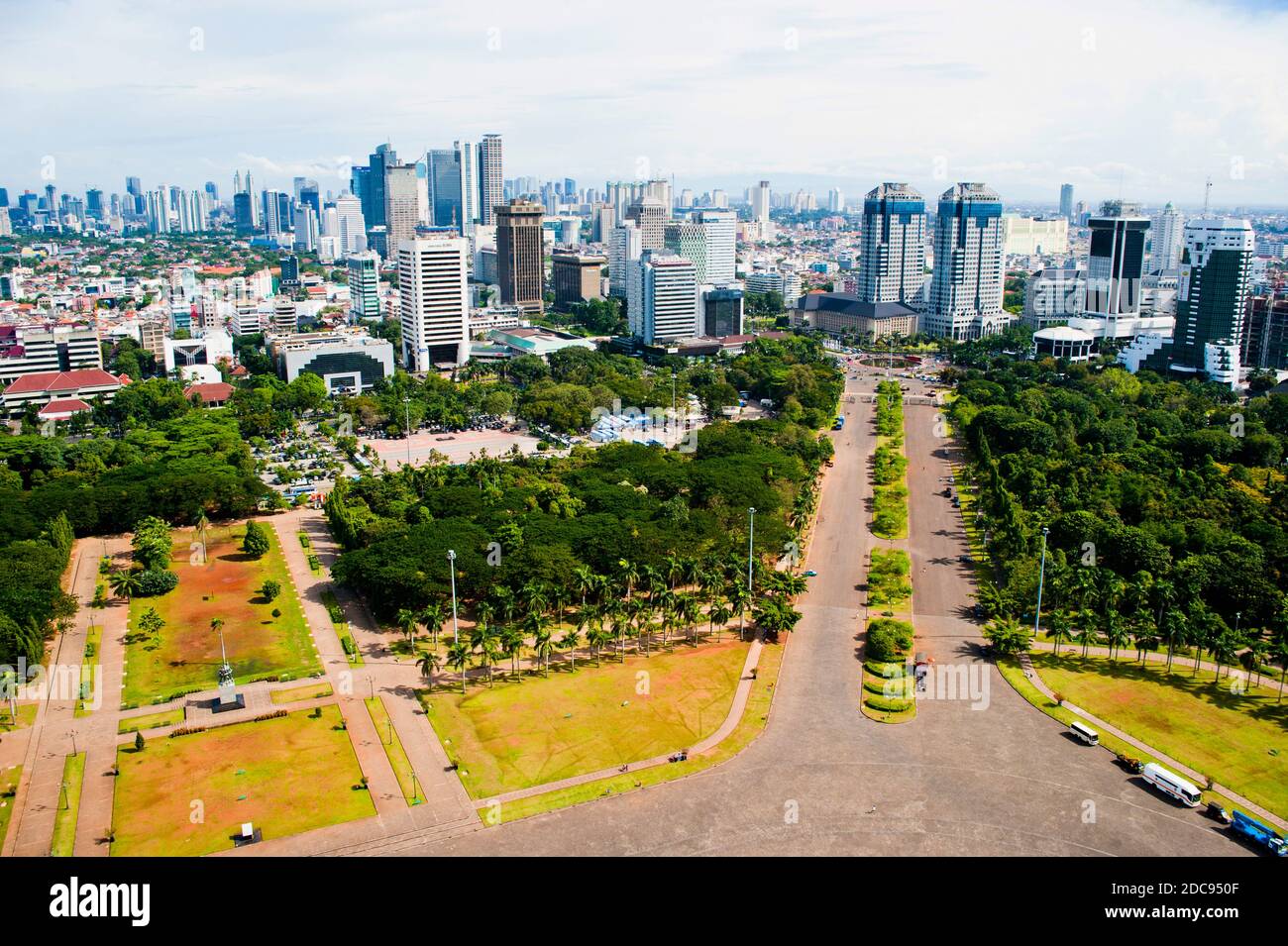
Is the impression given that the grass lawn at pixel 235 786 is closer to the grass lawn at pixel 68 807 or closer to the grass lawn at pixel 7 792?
the grass lawn at pixel 68 807

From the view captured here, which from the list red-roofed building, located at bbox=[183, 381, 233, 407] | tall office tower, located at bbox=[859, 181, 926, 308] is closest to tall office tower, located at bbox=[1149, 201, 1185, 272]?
tall office tower, located at bbox=[859, 181, 926, 308]

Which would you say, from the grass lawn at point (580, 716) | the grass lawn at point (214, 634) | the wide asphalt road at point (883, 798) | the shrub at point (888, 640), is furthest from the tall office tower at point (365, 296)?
the wide asphalt road at point (883, 798)

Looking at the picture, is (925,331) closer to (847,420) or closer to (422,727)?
(847,420)

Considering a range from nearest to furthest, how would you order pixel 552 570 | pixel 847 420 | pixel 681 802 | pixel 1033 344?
pixel 681 802 → pixel 552 570 → pixel 847 420 → pixel 1033 344

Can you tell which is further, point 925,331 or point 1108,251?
point 925,331

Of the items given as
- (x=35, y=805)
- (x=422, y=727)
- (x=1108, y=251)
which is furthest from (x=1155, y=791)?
(x=1108, y=251)
